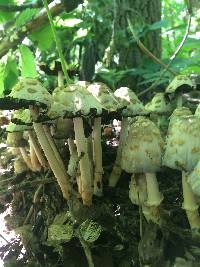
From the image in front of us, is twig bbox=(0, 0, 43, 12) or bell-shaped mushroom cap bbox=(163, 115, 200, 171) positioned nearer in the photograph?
bell-shaped mushroom cap bbox=(163, 115, 200, 171)

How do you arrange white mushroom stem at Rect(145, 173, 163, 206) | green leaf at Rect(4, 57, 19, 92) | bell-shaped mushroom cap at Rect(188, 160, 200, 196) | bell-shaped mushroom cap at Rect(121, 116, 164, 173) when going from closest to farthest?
bell-shaped mushroom cap at Rect(188, 160, 200, 196) → bell-shaped mushroom cap at Rect(121, 116, 164, 173) → white mushroom stem at Rect(145, 173, 163, 206) → green leaf at Rect(4, 57, 19, 92)

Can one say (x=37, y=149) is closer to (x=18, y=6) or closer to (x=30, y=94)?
(x=30, y=94)

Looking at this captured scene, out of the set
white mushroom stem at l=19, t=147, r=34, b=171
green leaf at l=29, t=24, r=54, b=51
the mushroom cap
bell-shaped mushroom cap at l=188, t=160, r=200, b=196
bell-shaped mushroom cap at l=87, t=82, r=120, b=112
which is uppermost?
green leaf at l=29, t=24, r=54, b=51

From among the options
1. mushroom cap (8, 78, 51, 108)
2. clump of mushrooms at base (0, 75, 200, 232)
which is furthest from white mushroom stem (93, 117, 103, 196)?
mushroom cap (8, 78, 51, 108)

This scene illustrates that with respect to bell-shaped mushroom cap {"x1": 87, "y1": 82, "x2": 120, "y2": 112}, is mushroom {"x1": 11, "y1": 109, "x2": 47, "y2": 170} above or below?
below

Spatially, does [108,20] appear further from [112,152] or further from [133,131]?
[133,131]

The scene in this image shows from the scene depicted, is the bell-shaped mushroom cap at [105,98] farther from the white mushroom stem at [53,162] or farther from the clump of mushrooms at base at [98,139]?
the white mushroom stem at [53,162]

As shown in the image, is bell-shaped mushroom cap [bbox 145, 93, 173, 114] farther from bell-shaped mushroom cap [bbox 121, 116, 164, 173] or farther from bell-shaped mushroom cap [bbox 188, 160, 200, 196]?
bell-shaped mushroom cap [bbox 188, 160, 200, 196]
